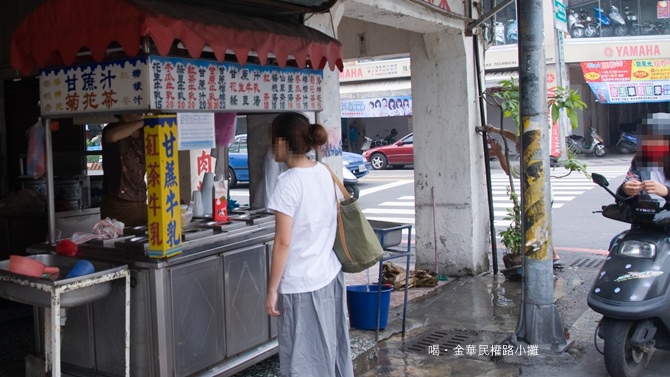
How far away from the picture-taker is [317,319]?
136 inches

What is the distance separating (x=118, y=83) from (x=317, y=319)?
173 cm

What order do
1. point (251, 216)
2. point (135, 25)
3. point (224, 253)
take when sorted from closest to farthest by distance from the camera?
point (135, 25) → point (224, 253) → point (251, 216)

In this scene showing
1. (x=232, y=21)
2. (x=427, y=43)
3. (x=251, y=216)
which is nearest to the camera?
(x=232, y=21)

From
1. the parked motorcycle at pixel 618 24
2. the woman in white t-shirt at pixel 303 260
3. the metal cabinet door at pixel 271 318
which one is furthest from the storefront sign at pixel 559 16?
the woman in white t-shirt at pixel 303 260

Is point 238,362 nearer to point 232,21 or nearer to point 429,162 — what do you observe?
point 232,21

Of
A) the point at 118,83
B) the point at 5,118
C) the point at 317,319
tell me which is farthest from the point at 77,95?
the point at 5,118

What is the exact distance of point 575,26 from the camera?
22.6 metres

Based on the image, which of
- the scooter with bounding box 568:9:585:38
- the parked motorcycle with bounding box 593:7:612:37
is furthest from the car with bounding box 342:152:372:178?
the parked motorcycle with bounding box 593:7:612:37

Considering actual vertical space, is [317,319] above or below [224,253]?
below

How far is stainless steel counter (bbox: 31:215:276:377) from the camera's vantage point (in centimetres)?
376

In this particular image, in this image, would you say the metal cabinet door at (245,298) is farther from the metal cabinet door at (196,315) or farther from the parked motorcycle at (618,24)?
the parked motorcycle at (618,24)

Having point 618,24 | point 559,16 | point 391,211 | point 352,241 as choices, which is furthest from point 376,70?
point 352,241

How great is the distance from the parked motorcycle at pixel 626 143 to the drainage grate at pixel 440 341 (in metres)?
19.9

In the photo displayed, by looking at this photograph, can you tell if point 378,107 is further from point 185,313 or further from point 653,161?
point 185,313
